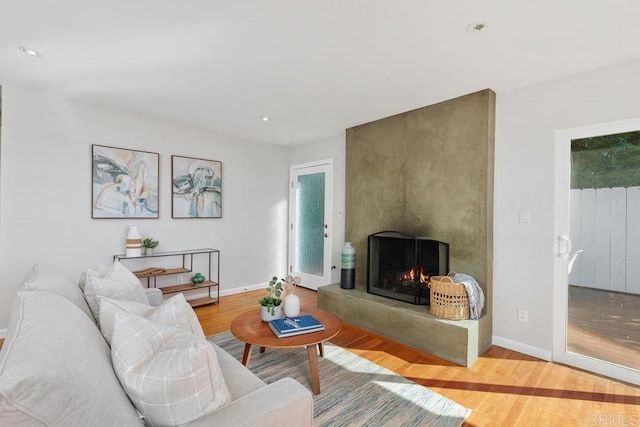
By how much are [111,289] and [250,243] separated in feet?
10.1

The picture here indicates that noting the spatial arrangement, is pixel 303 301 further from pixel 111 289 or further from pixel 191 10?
pixel 191 10

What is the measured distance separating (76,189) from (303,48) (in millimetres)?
2909

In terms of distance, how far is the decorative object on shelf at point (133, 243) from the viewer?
3.52m

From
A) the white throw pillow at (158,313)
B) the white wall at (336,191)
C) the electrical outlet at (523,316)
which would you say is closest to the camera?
the white throw pillow at (158,313)

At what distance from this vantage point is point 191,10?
5.83 ft

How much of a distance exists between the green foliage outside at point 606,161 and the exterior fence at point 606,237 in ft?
0.21

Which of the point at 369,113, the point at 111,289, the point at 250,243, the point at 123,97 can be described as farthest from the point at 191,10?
the point at 250,243

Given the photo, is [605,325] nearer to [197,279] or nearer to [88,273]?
[88,273]

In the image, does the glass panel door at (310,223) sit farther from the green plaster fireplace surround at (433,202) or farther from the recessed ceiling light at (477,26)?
the recessed ceiling light at (477,26)

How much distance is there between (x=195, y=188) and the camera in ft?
13.7

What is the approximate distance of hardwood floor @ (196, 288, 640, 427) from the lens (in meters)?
1.88

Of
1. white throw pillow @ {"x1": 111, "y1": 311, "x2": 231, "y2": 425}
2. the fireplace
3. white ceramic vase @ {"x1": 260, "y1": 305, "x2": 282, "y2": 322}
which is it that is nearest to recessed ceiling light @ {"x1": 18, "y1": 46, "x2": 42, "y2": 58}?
white throw pillow @ {"x1": 111, "y1": 311, "x2": 231, "y2": 425}

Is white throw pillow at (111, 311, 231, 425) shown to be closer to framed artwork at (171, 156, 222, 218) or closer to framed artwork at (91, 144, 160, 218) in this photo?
framed artwork at (91, 144, 160, 218)

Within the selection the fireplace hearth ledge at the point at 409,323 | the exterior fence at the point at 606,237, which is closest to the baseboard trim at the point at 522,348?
the fireplace hearth ledge at the point at 409,323
